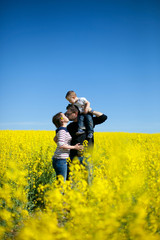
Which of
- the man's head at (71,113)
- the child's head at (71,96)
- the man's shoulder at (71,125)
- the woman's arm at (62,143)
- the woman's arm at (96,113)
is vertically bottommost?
the woman's arm at (62,143)

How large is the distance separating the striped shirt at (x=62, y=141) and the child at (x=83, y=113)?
0.72 ft

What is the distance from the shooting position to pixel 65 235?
142 cm

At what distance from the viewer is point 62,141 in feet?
11.3

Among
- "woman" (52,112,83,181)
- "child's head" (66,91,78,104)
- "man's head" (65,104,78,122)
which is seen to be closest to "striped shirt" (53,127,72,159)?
"woman" (52,112,83,181)

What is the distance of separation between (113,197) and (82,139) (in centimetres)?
193

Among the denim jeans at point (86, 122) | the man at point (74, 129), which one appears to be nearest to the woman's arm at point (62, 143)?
the man at point (74, 129)

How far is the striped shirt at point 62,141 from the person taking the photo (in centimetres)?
343

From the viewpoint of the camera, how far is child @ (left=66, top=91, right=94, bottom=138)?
379 centimetres

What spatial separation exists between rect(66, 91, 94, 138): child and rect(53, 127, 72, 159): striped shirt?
0.22 metres

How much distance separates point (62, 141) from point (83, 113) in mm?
1179

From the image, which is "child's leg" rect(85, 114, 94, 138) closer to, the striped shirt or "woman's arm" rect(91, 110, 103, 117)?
"woman's arm" rect(91, 110, 103, 117)

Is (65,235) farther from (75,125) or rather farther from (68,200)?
(75,125)

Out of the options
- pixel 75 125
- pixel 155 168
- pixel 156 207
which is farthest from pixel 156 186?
pixel 75 125

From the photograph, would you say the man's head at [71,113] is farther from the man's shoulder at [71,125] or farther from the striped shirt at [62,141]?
the striped shirt at [62,141]
